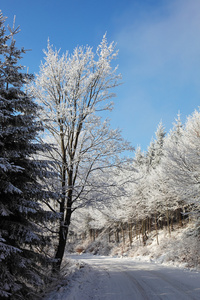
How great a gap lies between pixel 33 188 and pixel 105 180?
407 cm

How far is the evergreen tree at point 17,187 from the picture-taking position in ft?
16.5

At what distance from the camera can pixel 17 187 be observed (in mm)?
5742

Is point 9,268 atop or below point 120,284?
atop

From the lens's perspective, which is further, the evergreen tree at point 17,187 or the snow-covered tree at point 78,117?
the snow-covered tree at point 78,117

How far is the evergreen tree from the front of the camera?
502 cm

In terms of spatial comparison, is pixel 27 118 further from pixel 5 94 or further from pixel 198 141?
pixel 198 141

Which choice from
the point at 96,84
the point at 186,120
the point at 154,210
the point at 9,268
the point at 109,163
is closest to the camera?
the point at 9,268

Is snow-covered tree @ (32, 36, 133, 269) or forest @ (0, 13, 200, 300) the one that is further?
snow-covered tree @ (32, 36, 133, 269)

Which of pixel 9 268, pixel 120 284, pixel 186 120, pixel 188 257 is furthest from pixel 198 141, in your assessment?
pixel 9 268

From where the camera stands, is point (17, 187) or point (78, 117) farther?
point (78, 117)

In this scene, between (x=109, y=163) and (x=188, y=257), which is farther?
(x=188, y=257)

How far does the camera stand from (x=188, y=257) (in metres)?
12.5

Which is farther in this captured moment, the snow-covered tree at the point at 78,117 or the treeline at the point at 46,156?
the snow-covered tree at the point at 78,117

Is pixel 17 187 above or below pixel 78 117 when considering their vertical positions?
below
